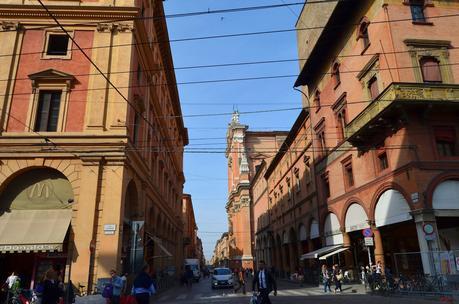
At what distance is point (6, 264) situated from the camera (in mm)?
17703

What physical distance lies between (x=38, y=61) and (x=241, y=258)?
6206 cm

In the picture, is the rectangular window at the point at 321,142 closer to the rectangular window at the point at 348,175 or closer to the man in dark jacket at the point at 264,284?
the rectangular window at the point at 348,175

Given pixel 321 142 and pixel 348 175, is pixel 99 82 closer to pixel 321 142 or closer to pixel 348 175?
pixel 348 175

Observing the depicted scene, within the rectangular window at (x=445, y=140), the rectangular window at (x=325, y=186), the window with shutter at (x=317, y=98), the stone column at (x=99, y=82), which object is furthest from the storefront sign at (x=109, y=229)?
the window with shutter at (x=317, y=98)

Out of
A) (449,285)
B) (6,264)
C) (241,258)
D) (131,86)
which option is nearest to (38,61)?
(131,86)

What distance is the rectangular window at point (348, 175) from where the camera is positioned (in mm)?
25112

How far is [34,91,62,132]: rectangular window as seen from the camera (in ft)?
61.4

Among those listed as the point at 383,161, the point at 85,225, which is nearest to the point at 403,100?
the point at 383,161

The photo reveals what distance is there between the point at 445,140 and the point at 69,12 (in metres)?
20.9

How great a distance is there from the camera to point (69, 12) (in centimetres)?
1994

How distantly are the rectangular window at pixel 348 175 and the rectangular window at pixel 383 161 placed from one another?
3.79m

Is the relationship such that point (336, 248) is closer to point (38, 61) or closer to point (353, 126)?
point (353, 126)

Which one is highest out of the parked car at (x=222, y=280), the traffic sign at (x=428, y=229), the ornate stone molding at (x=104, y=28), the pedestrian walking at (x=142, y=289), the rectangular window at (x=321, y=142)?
the ornate stone molding at (x=104, y=28)

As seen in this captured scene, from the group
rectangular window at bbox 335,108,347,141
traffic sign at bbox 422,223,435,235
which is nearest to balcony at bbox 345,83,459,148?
traffic sign at bbox 422,223,435,235
